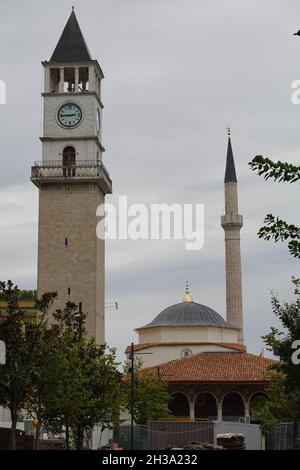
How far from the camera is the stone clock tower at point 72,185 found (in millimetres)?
62219

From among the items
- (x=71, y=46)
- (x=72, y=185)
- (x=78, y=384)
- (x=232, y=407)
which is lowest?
(x=78, y=384)

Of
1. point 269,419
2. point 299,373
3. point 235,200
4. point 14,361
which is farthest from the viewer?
point 235,200

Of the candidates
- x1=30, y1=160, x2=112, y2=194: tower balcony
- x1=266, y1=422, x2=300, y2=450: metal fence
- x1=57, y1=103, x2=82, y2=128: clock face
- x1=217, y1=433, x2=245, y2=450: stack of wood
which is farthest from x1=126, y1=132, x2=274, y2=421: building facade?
x1=217, y1=433, x2=245, y2=450: stack of wood

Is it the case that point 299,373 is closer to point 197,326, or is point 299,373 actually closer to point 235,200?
point 197,326

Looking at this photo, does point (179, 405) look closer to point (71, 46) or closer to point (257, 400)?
point (257, 400)

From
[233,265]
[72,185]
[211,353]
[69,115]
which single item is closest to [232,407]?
[211,353]

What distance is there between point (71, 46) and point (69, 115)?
5.38 meters

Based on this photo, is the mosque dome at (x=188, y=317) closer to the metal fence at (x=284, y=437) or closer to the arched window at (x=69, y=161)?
the arched window at (x=69, y=161)

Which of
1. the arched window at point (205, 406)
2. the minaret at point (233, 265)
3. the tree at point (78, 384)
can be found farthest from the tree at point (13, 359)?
the minaret at point (233, 265)

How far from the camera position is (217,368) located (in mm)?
71875

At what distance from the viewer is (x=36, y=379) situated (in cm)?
3566

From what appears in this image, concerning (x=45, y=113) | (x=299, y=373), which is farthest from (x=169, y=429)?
(x=45, y=113)

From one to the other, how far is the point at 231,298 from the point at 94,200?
2766 cm

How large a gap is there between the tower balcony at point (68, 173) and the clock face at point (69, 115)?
135 inches
